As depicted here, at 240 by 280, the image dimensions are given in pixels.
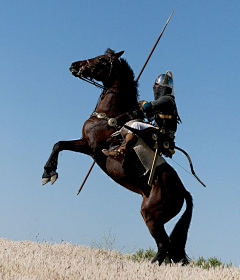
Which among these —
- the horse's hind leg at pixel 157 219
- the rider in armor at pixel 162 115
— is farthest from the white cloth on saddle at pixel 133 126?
the horse's hind leg at pixel 157 219

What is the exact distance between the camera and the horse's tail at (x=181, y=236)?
9.38 metres

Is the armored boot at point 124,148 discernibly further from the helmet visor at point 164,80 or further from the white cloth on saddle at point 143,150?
the helmet visor at point 164,80

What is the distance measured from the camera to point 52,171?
9.54 metres

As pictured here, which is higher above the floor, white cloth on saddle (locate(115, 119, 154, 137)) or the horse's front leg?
white cloth on saddle (locate(115, 119, 154, 137))

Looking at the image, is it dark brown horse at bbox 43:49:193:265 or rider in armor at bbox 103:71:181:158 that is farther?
rider in armor at bbox 103:71:181:158

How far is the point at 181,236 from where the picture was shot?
952cm

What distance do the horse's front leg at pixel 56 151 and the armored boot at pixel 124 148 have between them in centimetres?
51

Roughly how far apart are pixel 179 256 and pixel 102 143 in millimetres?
2530

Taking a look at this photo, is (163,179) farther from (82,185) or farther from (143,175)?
(82,185)

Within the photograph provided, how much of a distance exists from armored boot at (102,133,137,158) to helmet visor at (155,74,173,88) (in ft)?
4.18

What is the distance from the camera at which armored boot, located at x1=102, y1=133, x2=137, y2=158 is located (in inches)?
368

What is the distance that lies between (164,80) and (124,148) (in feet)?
5.31

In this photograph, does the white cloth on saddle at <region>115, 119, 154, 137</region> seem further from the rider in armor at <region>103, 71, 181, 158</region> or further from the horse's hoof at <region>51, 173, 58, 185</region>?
the horse's hoof at <region>51, 173, 58, 185</region>

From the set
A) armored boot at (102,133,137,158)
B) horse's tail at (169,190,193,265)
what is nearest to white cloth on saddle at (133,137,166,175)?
armored boot at (102,133,137,158)
